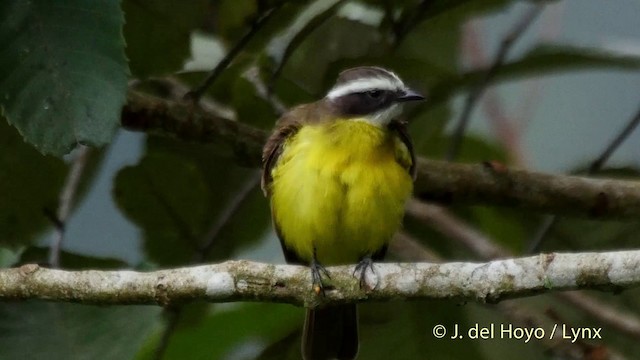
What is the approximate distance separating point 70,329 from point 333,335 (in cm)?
82

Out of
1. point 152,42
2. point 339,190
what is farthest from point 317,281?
point 152,42

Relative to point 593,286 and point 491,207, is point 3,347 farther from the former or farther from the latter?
point 491,207

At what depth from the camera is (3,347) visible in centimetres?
240

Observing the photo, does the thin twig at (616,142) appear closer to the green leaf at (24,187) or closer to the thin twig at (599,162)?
the thin twig at (599,162)

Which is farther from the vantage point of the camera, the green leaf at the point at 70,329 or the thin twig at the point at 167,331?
the thin twig at the point at 167,331

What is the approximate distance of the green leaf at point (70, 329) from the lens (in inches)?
93.4

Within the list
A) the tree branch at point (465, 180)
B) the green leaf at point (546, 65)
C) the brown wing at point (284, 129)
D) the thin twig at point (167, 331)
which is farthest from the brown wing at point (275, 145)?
the green leaf at point (546, 65)

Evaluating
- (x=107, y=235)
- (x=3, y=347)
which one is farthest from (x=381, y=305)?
(x=107, y=235)

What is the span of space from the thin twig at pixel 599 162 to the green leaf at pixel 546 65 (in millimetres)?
145

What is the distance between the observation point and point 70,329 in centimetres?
243

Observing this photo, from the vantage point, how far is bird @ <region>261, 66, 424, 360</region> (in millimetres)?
2729

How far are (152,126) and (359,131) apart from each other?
50cm

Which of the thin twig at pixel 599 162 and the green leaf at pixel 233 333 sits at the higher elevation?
the thin twig at pixel 599 162

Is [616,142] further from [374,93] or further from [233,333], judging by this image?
[233,333]
